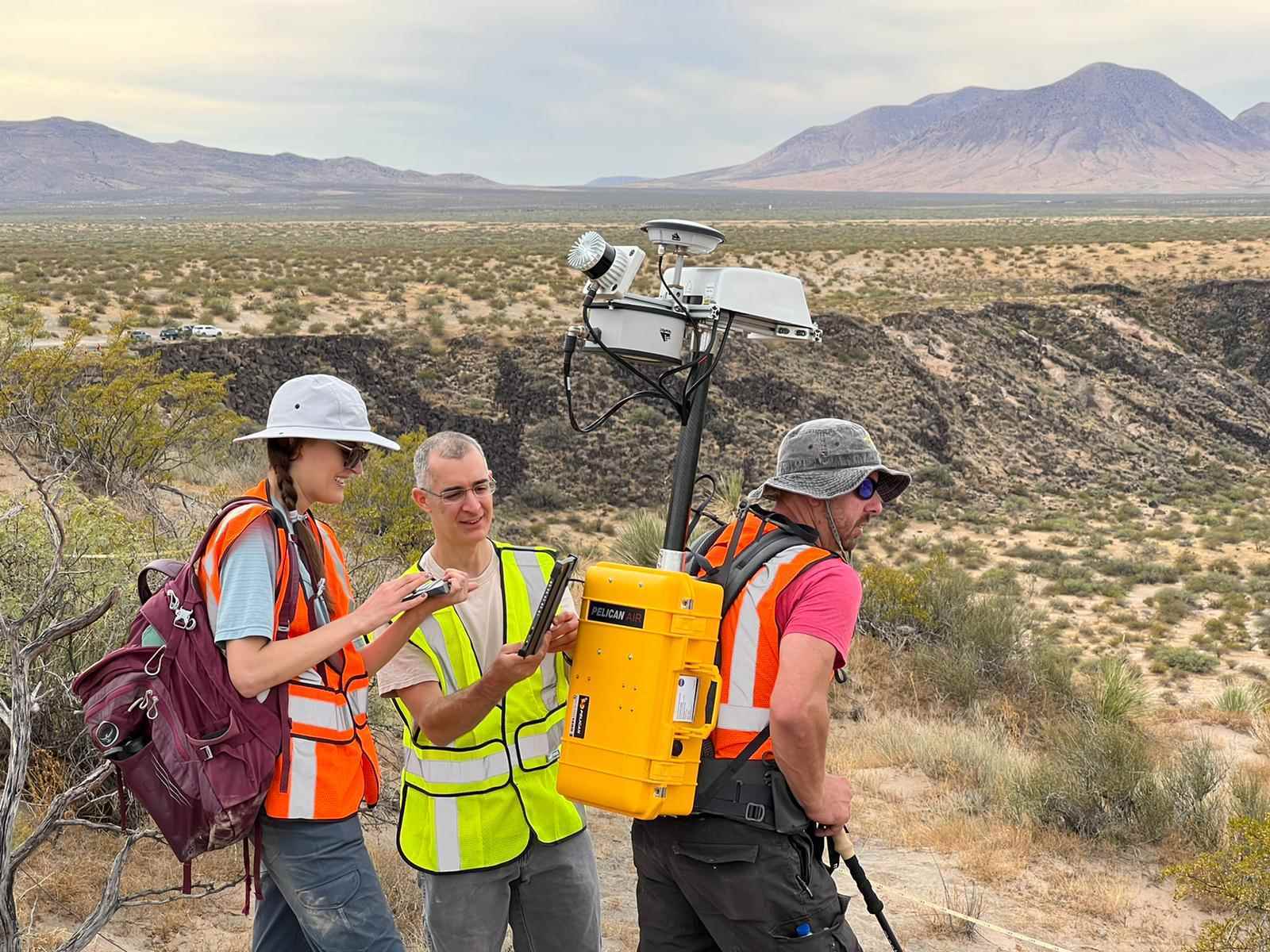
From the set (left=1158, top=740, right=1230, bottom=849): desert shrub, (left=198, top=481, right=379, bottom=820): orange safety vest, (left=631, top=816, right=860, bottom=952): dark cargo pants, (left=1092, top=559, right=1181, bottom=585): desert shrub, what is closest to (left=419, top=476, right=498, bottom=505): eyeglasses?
(left=198, top=481, right=379, bottom=820): orange safety vest

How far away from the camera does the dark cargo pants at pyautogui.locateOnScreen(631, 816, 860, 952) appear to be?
2.53 metres

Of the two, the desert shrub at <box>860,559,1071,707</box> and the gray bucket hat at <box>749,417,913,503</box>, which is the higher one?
the gray bucket hat at <box>749,417,913,503</box>

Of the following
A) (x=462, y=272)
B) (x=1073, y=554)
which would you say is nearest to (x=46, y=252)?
(x=462, y=272)

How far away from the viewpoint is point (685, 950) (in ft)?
9.04

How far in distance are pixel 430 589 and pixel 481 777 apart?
2.10 ft

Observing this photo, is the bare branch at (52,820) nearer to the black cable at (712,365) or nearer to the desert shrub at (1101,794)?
the black cable at (712,365)

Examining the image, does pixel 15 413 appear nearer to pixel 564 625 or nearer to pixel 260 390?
pixel 564 625

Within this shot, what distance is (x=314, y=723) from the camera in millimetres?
2518

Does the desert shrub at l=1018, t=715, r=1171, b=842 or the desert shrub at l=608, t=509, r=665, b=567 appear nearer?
the desert shrub at l=1018, t=715, r=1171, b=842

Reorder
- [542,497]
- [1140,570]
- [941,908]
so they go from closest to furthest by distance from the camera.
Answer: [941,908], [1140,570], [542,497]

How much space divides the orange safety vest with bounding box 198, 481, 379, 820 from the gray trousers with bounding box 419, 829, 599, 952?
Answer: 0.34m

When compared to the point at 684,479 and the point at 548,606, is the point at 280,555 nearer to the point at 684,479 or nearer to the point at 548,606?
the point at 548,606

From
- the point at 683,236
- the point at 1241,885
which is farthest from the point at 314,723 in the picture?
the point at 1241,885

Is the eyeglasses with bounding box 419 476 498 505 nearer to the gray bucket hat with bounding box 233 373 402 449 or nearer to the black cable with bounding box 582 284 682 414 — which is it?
the gray bucket hat with bounding box 233 373 402 449
